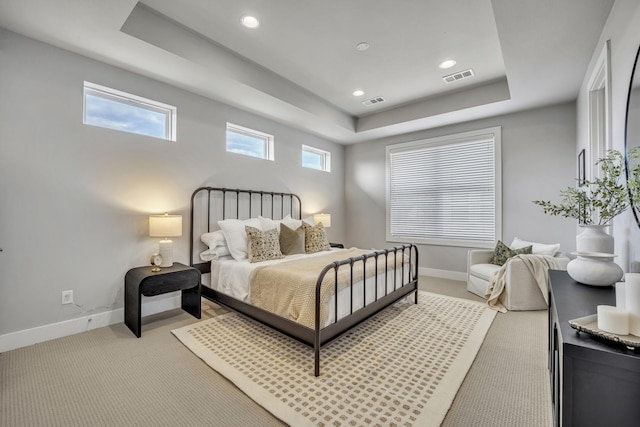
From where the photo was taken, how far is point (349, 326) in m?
2.41

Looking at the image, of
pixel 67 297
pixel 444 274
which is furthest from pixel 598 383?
pixel 444 274

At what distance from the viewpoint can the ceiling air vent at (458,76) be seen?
3620 mm

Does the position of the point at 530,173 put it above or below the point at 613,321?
above

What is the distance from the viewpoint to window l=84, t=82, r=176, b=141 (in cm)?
293

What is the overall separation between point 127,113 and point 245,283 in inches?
92.7

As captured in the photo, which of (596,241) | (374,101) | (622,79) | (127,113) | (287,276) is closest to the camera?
(596,241)

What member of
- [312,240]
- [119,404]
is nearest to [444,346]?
[312,240]

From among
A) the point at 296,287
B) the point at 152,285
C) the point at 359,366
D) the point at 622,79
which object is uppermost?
the point at 622,79

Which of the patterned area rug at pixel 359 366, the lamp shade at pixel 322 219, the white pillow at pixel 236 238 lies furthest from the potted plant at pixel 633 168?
the lamp shade at pixel 322 219

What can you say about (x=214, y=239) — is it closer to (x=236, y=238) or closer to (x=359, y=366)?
(x=236, y=238)

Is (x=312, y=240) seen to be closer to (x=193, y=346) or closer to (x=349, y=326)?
(x=349, y=326)

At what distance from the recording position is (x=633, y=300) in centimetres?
95

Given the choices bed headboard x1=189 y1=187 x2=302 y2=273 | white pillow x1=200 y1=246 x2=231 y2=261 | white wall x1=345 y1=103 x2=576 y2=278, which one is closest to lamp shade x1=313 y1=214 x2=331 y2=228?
bed headboard x1=189 y1=187 x2=302 y2=273

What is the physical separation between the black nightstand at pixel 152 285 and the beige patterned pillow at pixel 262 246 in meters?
0.64
